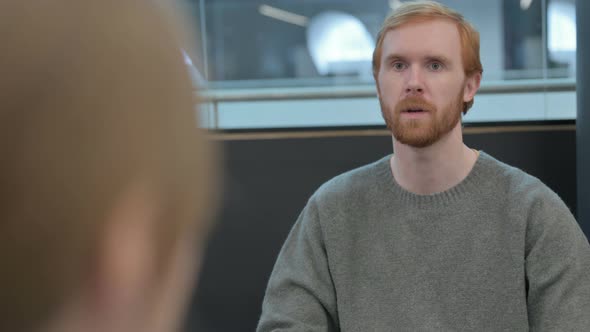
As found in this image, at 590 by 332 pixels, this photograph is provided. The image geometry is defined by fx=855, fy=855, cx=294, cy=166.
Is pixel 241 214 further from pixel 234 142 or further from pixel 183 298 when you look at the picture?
pixel 183 298

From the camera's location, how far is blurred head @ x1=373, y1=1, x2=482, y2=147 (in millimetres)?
1850

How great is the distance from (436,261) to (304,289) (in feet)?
0.97

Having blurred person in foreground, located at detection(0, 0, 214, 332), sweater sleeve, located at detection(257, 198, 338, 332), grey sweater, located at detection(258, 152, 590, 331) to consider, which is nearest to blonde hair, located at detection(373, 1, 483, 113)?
grey sweater, located at detection(258, 152, 590, 331)

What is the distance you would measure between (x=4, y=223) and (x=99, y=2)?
85 millimetres

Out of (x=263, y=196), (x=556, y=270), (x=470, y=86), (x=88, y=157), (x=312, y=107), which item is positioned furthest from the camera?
(x=312, y=107)

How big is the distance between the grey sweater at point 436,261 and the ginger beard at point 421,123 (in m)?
0.12

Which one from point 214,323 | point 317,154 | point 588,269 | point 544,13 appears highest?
point 544,13

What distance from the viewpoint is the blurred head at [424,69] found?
1.85 m

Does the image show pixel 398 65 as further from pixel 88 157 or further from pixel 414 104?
pixel 88 157

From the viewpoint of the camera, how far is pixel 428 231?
1.86 metres

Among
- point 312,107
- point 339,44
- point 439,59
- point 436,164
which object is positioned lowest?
point 436,164

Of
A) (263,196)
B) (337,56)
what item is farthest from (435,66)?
(337,56)

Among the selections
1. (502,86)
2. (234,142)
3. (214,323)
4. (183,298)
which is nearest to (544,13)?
(502,86)

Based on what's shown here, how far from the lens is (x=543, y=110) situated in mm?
2682
